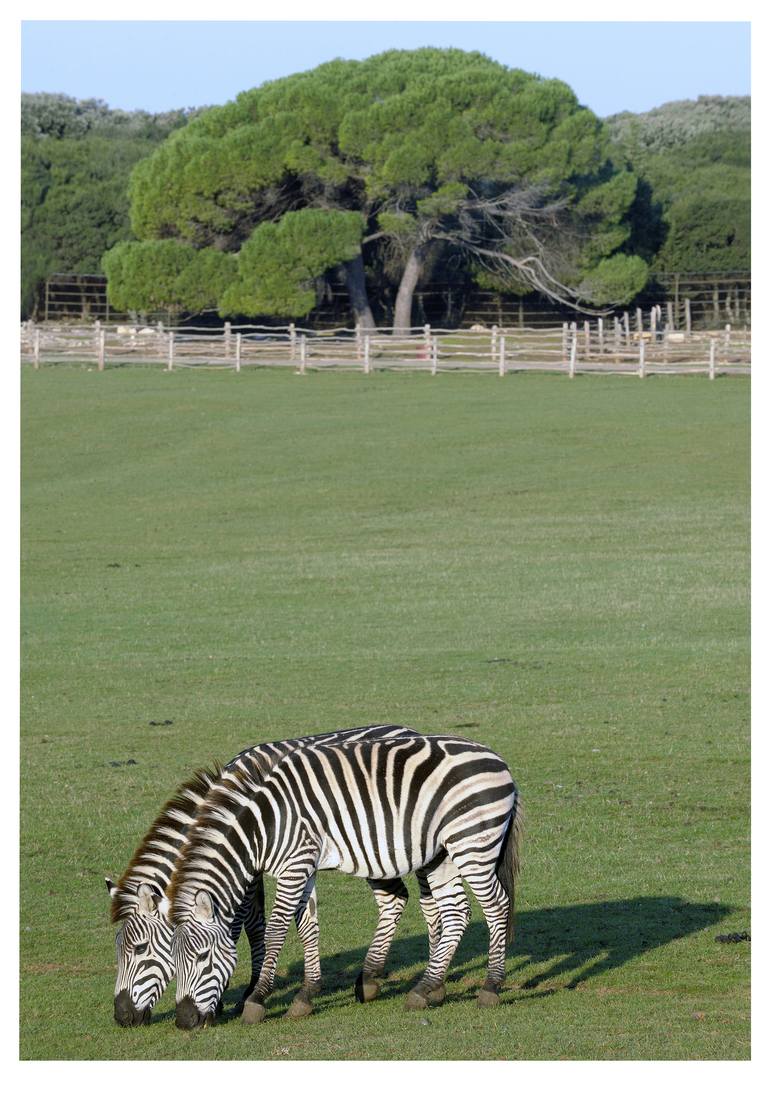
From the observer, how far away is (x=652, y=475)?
3028 cm

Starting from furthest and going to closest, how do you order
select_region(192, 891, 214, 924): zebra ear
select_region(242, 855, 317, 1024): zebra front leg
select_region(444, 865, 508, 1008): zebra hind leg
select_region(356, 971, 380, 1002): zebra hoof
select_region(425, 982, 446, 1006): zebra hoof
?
select_region(356, 971, 380, 1002): zebra hoof
select_region(425, 982, 446, 1006): zebra hoof
select_region(444, 865, 508, 1008): zebra hind leg
select_region(242, 855, 317, 1024): zebra front leg
select_region(192, 891, 214, 924): zebra ear

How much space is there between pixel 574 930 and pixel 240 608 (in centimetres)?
1164

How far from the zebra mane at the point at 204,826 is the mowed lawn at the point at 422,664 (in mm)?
561

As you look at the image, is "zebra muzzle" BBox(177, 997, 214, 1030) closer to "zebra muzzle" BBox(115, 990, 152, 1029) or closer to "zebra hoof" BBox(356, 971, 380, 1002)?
"zebra muzzle" BBox(115, 990, 152, 1029)

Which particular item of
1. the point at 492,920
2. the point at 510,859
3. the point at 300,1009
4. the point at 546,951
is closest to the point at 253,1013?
the point at 300,1009

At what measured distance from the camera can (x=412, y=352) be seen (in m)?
50.1

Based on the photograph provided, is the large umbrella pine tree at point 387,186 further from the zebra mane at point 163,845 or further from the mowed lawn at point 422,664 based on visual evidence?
the zebra mane at point 163,845

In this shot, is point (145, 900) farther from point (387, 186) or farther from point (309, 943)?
point (387, 186)

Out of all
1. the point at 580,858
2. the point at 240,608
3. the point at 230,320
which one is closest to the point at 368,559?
the point at 240,608

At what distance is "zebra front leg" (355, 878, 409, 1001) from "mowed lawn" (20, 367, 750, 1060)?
0.11 m

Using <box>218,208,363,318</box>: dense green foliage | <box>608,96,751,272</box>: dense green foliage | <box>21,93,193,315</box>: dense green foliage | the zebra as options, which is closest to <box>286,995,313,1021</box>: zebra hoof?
the zebra

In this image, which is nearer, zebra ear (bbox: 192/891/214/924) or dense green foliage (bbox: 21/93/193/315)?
zebra ear (bbox: 192/891/214/924)

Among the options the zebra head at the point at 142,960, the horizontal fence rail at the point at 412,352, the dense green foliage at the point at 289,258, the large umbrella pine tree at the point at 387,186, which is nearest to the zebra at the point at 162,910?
the zebra head at the point at 142,960

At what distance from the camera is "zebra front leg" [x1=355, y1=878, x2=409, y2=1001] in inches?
263
